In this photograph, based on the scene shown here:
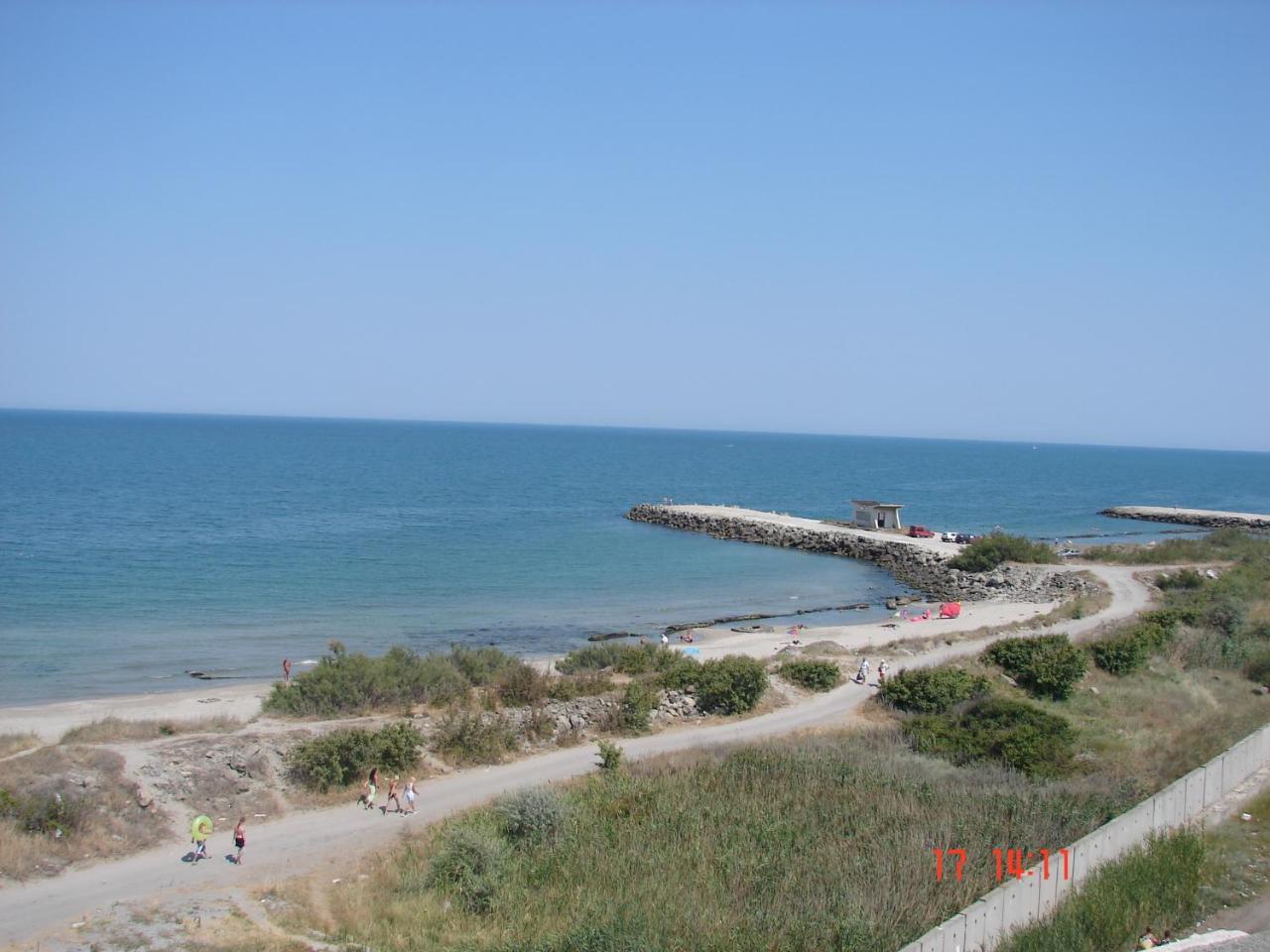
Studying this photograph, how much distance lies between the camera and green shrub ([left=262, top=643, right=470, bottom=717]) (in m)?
25.1

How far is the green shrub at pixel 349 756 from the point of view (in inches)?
817

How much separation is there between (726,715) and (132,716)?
1523 centimetres

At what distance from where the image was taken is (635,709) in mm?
25656

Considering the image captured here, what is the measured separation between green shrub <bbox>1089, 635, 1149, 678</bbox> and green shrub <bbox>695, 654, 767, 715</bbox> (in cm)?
1155

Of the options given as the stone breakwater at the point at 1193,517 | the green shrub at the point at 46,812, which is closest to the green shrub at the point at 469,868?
the green shrub at the point at 46,812

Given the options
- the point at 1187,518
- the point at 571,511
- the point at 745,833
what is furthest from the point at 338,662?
the point at 1187,518

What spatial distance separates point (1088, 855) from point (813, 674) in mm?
15200

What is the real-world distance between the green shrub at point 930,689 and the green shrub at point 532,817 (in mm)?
12625

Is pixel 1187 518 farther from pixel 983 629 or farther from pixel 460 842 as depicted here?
pixel 460 842

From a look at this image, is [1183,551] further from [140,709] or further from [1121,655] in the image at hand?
[140,709]

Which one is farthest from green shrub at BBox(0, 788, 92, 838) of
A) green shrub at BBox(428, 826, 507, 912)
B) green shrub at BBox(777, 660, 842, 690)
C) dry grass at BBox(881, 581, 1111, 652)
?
dry grass at BBox(881, 581, 1111, 652)

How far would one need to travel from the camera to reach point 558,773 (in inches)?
868
